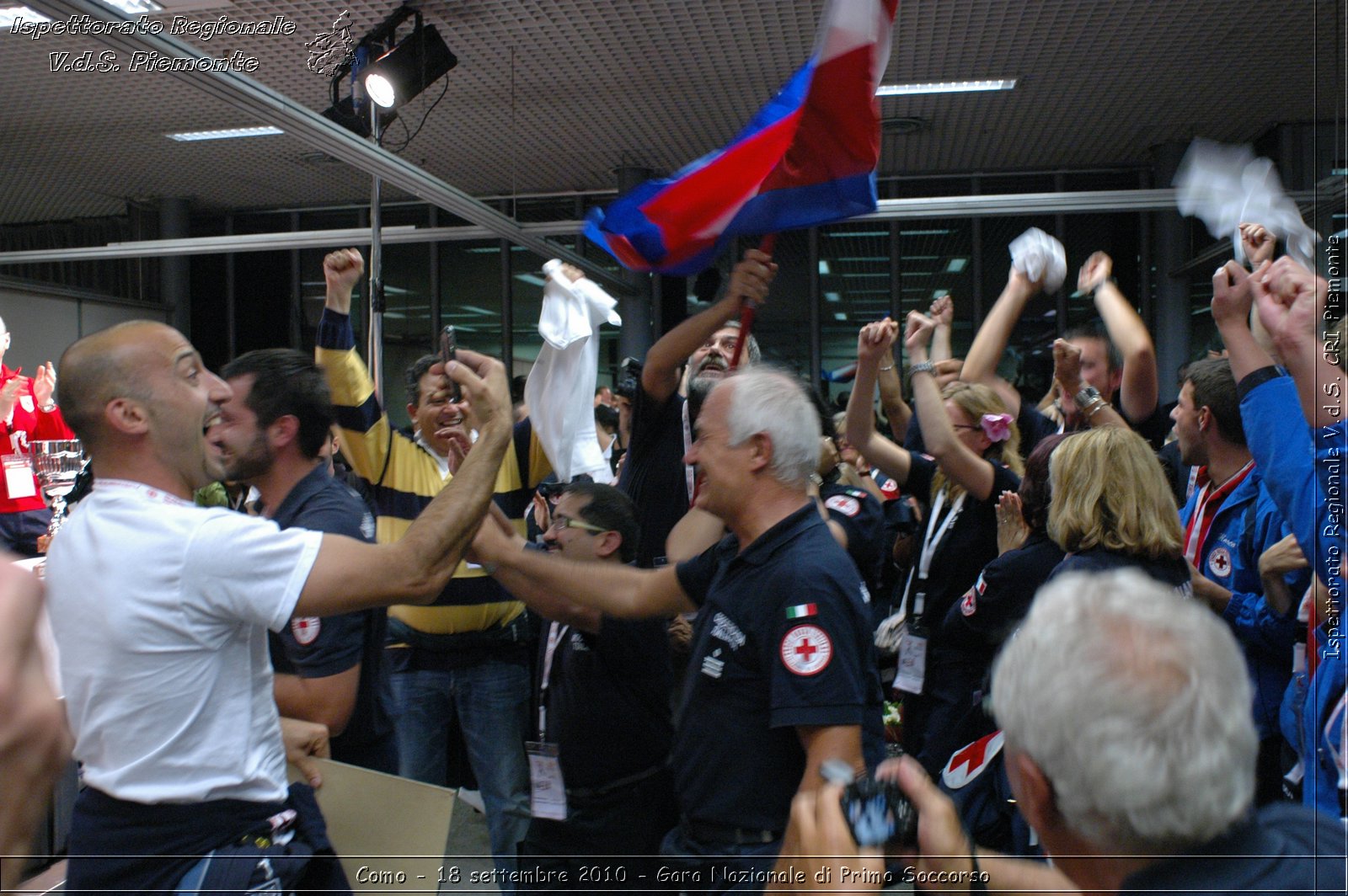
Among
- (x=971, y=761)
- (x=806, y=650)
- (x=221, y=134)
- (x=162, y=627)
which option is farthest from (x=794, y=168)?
(x=221, y=134)

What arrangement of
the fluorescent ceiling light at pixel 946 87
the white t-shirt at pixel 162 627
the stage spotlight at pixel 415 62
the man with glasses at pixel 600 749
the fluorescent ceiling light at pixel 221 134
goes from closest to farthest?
1. the white t-shirt at pixel 162 627
2. the man with glasses at pixel 600 749
3. the stage spotlight at pixel 415 62
4. the fluorescent ceiling light at pixel 946 87
5. the fluorescent ceiling light at pixel 221 134

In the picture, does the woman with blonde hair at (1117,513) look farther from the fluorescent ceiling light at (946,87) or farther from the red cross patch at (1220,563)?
the fluorescent ceiling light at (946,87)

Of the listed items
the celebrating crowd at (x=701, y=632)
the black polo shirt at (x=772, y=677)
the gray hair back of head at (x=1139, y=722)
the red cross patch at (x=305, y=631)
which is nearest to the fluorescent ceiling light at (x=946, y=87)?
the celebrating crowd at (x=701, y=632)

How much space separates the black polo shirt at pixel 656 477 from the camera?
290 cm

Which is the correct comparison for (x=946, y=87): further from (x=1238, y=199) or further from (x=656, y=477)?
(x=656, y=477)

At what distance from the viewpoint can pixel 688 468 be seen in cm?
294

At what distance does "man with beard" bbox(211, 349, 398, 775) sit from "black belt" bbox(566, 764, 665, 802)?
487mm

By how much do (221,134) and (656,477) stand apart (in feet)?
20.5

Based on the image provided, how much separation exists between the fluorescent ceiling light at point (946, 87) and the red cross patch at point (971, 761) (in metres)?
5.18

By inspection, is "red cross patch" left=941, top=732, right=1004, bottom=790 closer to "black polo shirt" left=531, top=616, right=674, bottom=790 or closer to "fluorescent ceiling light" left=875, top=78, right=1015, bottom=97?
"black polo shirt" left=531, top=616, right=674, bottom=790

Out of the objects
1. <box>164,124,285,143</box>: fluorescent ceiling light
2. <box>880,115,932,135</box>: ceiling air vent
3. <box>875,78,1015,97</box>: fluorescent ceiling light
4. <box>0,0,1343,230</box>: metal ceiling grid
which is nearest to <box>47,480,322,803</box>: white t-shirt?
<box>0,0,1343,230</box>: metal ceiling grid

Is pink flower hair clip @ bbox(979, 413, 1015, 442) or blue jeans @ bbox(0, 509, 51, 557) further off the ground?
pink flower hair clip @ bbox(979, 413, 1015, 442)

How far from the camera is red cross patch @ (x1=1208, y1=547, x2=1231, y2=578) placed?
265cm

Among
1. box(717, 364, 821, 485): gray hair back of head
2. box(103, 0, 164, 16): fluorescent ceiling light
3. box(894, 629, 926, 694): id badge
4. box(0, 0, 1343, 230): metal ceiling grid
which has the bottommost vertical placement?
box(894, 629, 926, 694): id badge
